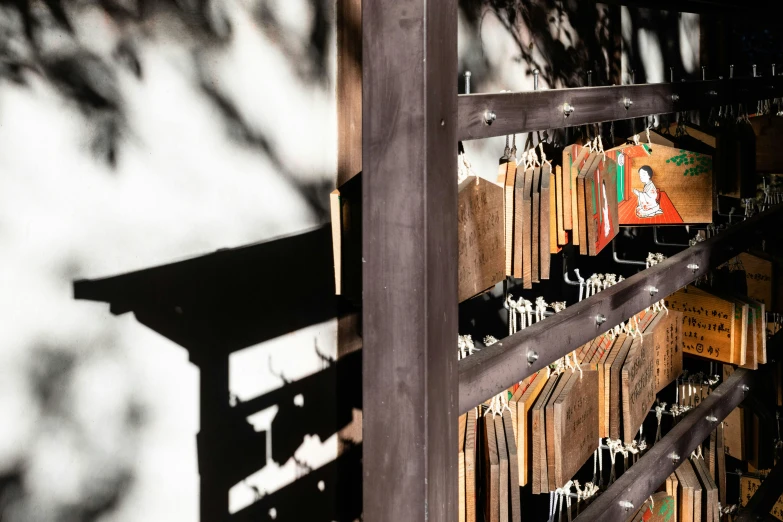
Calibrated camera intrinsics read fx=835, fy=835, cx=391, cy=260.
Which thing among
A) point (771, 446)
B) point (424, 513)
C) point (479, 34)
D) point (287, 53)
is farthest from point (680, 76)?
point (424, 513)

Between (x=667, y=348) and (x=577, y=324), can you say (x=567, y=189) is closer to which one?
(x=577, y=324)

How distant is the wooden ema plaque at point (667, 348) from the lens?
8.00 feet

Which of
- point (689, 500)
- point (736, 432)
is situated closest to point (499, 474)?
point (689, 500)

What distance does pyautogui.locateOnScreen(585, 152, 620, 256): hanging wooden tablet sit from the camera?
2.16m

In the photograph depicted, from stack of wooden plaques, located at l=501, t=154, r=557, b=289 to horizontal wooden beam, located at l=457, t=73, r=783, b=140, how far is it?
8.8 inches

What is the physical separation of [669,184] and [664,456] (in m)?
0.82

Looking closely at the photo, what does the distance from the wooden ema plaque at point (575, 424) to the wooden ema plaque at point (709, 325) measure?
3.00ft

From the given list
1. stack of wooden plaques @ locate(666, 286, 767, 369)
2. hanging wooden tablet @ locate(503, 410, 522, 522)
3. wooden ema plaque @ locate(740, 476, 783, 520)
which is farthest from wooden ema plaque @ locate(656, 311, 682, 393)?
wooden ema plaque @ locate(740, 476, 783, 520)

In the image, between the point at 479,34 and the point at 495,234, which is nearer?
the point at 495,234

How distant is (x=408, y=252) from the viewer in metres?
1.25

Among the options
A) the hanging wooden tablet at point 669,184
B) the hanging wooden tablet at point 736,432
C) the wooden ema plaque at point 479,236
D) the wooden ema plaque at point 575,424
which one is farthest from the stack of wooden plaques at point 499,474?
the hanging wooden tablet at point 736,432

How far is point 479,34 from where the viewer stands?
11.7 ft

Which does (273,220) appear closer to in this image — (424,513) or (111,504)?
(111,504)

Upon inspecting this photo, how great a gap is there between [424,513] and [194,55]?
156 centimetres
